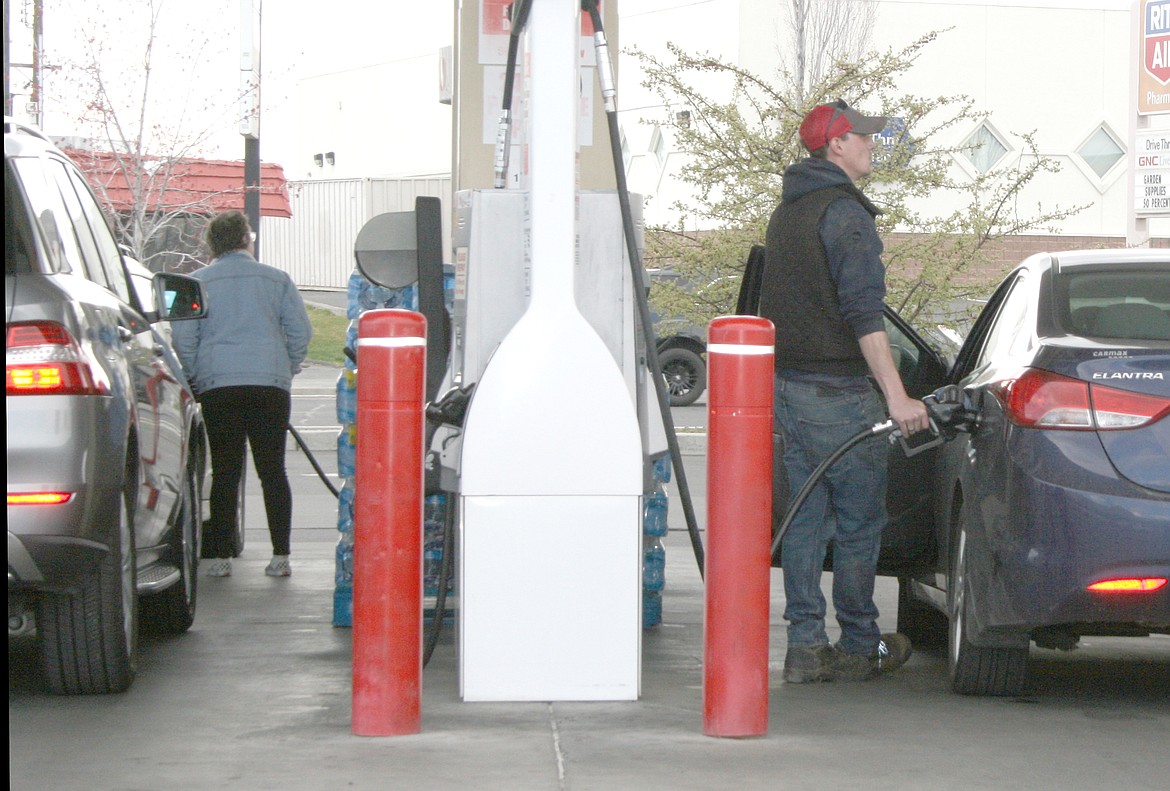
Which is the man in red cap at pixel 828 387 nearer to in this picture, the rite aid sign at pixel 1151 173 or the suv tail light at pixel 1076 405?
the suv tail light at pixel 1076 405

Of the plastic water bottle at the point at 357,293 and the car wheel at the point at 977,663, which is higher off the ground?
the plastic water bottle at the point at 357,293

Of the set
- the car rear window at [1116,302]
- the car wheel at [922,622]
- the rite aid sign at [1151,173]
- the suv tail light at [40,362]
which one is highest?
the rite aid sign at [1151,173]

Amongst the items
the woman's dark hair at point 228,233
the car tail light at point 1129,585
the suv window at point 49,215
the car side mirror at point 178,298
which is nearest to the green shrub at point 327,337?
the woman's dark hair at point 228,233

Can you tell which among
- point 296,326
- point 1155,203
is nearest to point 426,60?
point 1155,203

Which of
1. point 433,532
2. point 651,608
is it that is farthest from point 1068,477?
point 433,532

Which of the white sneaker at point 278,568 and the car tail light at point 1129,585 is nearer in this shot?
the car tail light at point 1129,585

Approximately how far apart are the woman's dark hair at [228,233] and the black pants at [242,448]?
802 mm

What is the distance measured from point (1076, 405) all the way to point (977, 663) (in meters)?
1.09

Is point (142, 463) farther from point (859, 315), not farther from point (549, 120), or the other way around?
A: point (859, 315)

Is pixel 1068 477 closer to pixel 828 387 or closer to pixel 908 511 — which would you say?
pixel 828 387

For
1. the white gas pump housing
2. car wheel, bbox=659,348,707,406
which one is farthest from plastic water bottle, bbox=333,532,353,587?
car wheel, bbox=659,348,707,406

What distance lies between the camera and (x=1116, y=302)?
18.6ft

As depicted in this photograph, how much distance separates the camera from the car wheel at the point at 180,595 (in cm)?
709

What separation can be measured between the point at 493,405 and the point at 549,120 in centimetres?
91
